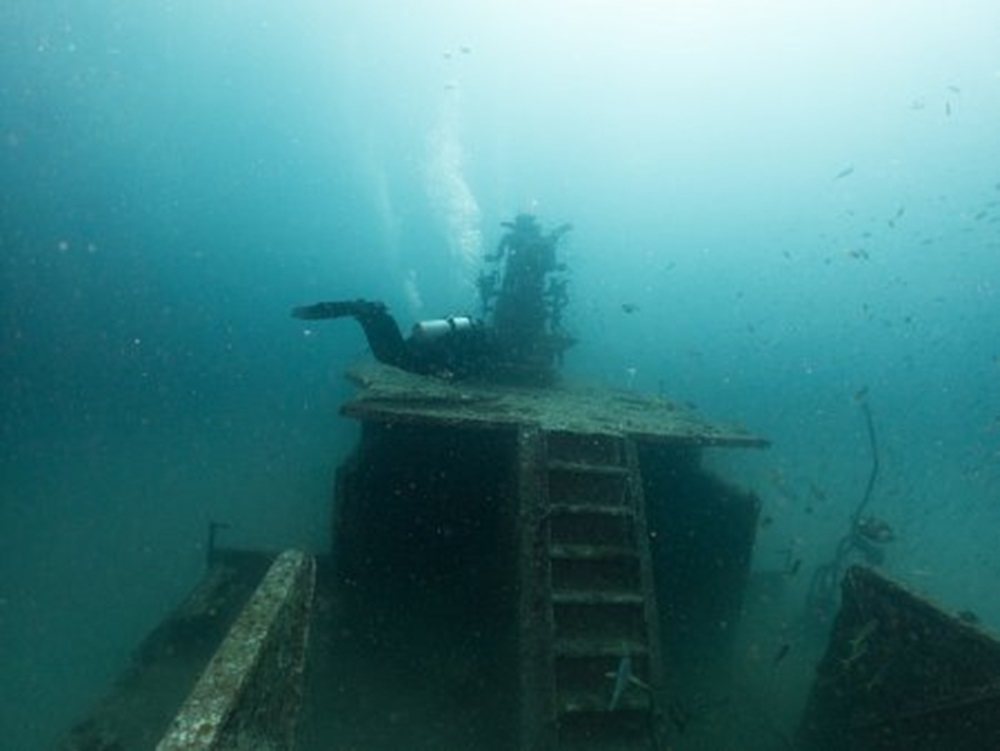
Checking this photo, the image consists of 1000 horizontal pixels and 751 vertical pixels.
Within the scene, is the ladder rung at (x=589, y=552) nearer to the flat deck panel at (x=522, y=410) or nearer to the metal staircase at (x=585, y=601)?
the metal staircase at (x=585, y=601)

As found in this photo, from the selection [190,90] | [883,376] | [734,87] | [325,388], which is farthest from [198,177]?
[883,376]

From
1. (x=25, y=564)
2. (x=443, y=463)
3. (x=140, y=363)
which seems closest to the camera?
(x=443, y=463)

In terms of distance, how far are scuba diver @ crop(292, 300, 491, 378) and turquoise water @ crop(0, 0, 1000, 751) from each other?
7434 mm

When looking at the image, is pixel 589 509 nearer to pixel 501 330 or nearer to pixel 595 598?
pixel 595 598

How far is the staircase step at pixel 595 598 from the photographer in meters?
5.30

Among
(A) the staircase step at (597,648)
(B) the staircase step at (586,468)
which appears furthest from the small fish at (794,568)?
(A) the staircase step at (597,648)

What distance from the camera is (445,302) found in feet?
167

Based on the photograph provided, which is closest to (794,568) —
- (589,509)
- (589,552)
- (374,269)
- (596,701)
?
(589,509)

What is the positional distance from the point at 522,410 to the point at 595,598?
238cm

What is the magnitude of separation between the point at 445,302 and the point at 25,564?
32.2m

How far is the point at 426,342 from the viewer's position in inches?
339

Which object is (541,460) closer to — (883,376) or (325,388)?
(325,388)

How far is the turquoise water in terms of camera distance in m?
28.5

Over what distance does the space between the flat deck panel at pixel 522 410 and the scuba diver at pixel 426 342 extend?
0.24 m
